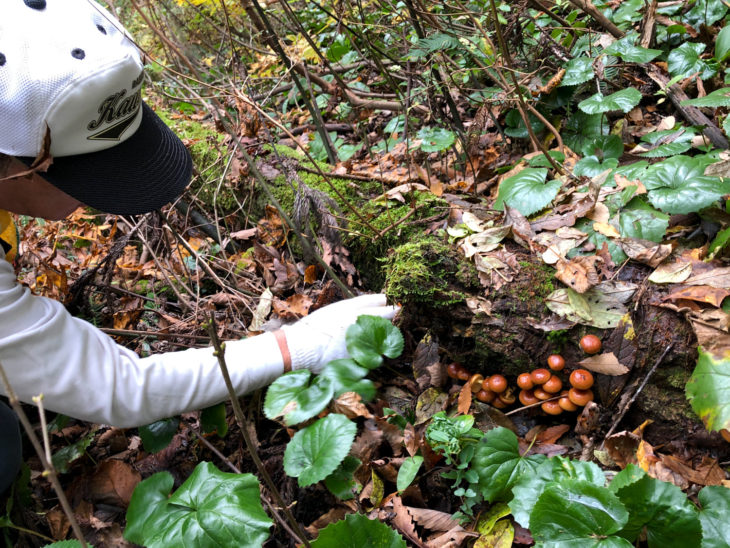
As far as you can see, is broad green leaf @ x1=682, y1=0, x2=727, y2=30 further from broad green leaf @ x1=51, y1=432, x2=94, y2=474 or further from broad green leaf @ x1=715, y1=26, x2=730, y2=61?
broad green leaf @ x1=51, y1=432, x2=94, y2=474

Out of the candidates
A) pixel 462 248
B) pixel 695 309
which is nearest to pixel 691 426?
pixel 695 309

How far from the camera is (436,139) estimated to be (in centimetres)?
293

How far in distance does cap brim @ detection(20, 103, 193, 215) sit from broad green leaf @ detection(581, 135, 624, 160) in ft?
7.50

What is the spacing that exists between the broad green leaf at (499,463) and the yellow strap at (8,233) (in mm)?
2179

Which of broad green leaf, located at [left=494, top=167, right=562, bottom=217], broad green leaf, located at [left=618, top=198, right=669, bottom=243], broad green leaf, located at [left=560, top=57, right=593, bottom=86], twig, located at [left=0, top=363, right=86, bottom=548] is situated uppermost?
twig, located at [left=0, top=363, right=86, bottom=548]

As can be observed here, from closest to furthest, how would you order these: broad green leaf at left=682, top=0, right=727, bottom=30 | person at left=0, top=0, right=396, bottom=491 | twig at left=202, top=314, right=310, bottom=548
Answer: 1. twig at left=202, top=314, right=310, bottom=548
2. person at left=0, top=0, right=396, bottom=491
3. broad green leaf at left=682, top=0, right=727, bottom=30

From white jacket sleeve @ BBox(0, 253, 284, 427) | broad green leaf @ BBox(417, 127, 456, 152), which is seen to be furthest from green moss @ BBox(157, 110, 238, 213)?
white jacket sleeve @ BBox(0, 253, 284, 427)

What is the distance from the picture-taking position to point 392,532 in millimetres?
1506

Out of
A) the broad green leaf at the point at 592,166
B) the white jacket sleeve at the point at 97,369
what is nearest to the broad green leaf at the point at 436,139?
the broad green leaf at the point at 592,166

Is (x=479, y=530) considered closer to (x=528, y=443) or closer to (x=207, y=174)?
(x=528, y=443)

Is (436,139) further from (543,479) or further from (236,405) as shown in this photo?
(236,405)

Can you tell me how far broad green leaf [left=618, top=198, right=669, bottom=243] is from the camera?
211cm

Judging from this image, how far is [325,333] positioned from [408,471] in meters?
0.74

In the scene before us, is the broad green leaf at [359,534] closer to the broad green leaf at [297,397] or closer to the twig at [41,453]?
the broad green leaf at [297,397]
